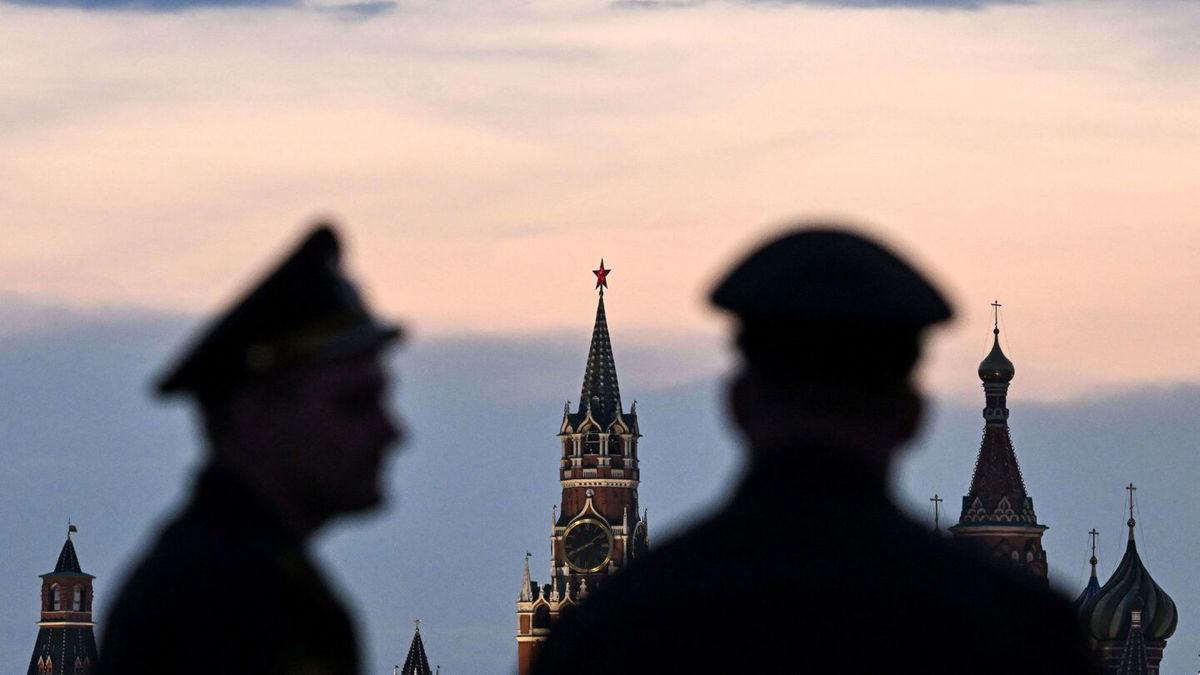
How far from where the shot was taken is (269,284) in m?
6.83

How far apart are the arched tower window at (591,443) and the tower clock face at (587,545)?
3.35 m

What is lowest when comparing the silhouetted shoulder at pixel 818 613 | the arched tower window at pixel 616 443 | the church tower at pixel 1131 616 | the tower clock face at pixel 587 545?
the silhouetted shoulder at pixel 818 613

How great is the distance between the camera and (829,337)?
20.7 ft

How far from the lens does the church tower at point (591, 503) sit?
149 m

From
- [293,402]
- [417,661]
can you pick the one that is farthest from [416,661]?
[293,402]

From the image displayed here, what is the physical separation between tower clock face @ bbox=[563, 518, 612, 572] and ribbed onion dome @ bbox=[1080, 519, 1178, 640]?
24.2 m

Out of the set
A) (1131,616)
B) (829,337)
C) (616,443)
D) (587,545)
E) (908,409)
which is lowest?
(908,409)

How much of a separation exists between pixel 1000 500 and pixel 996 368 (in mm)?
7354

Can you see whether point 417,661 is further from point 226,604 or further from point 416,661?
point 226,604

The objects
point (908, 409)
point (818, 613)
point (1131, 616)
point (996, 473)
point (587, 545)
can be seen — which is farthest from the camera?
point (587, 545)

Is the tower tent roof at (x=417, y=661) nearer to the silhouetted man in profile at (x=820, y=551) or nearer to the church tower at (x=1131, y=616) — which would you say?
the church tower at (x=1131, y=616)

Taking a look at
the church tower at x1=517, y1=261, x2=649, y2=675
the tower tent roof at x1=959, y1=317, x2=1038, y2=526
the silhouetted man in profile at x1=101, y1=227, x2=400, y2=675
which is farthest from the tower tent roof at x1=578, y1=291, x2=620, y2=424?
the silhouetted man in profile at x1=101, y1=227, x2=400, y2=675

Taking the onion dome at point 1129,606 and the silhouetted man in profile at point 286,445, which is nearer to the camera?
the silhouetted man in profile at point 286,445

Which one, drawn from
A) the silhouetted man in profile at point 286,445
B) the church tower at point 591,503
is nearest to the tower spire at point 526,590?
the church tower at point 591,503
